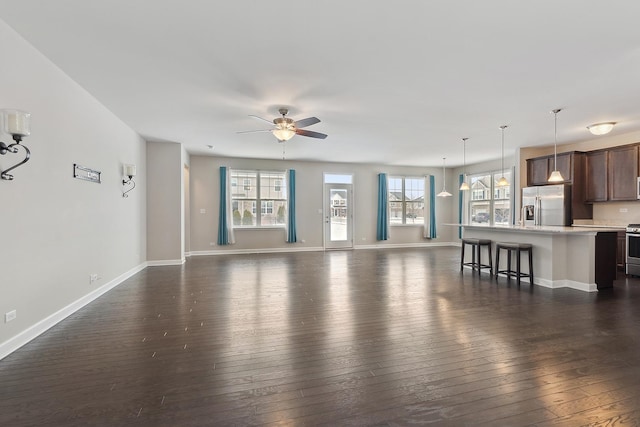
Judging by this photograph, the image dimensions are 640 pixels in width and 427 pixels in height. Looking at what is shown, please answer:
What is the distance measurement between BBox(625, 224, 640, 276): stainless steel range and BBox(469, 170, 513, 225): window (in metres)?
3.06

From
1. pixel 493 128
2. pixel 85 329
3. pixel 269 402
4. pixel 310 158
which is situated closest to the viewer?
pixel 269 402

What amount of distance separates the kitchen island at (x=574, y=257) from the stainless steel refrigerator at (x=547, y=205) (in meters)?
1.75

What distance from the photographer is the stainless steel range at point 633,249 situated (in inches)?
225

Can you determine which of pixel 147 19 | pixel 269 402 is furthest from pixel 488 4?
pixel 269 402

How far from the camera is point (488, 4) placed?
7.80 ft

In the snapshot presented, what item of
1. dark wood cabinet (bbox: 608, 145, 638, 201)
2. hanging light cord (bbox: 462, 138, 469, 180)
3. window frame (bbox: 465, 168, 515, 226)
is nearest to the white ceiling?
dark wood cabinet (bbox: 608, 145, 638, 201)

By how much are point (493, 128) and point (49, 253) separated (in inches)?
269

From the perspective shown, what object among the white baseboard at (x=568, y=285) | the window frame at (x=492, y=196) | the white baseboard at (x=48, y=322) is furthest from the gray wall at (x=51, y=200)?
the window frame at (x=492, y=196)

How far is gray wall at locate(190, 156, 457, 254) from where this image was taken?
8.85 meters

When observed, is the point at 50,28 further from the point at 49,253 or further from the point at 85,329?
the point at 85,329

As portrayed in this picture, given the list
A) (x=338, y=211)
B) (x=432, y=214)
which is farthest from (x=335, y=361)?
(x=432, y=214)

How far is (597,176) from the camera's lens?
6.68m

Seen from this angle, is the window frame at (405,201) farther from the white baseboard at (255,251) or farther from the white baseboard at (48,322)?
the white baseboard at (48,322)

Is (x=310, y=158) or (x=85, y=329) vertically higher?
(x=310, y=158)
